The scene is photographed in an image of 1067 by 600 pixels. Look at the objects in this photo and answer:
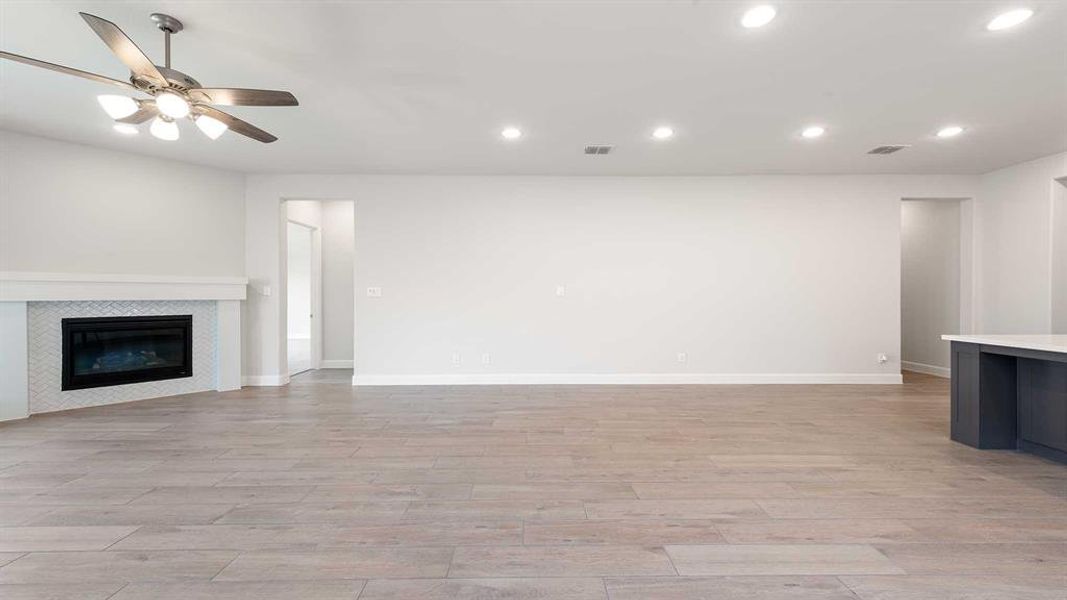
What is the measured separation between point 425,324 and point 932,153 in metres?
6.22

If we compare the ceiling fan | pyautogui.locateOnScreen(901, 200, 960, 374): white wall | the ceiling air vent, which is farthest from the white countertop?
the ceiling fan

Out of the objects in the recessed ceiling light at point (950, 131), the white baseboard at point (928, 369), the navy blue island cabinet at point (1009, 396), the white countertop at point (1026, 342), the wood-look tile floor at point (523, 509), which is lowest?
the wood-look tile floor at point (523, 509)

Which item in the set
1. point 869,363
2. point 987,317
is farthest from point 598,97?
point 987,317

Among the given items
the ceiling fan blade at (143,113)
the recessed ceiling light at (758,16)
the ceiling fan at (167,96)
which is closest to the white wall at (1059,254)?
the recessed ceiling light at (758,16)

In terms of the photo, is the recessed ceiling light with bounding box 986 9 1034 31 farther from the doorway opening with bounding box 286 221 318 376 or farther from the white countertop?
the doorway opening with bounding box 286 221 318 376

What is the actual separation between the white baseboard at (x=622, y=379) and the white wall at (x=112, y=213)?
8.29 ft

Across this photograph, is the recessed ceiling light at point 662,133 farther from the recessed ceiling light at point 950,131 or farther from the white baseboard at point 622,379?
the white baseboard at point 622,379

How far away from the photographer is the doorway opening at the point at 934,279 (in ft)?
19.3

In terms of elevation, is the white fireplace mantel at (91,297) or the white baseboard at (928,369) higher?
the white fireplace mantel at (91,297)

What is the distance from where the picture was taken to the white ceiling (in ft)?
8.21

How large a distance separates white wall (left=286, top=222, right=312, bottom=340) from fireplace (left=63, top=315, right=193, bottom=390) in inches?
187

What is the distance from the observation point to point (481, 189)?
→ 19.1ft

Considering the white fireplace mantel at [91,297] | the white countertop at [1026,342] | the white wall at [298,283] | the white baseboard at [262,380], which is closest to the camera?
the white countertop at [1026,342]

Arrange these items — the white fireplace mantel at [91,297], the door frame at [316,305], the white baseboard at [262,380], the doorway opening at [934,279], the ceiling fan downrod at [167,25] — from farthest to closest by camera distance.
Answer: the door frame at [316,305], the doorway opening at [934,279], the white baseboard at [262,380], the white fireplace mantel at [91,297], the ceiling fan downrod at [167,25]
